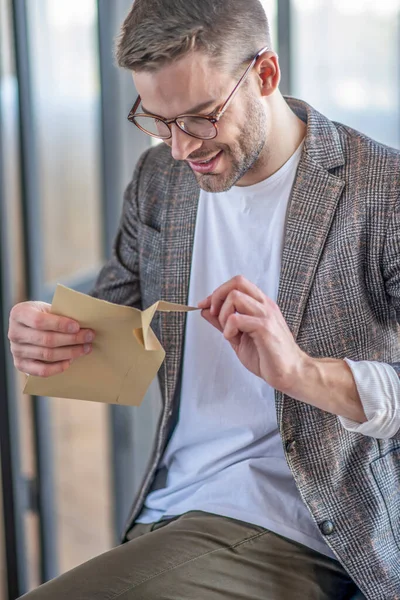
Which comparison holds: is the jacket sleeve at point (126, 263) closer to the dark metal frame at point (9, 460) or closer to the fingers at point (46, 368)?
the fingers at point (46, 368)

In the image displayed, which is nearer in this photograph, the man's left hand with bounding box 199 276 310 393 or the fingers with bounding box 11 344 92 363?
the man's left hand with bounding box 199 276 310 393

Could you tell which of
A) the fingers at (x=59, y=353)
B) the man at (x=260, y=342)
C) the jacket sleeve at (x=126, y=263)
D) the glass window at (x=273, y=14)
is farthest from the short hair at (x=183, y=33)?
the glass window at (x=273, y=14)

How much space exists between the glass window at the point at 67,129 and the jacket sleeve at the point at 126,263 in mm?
773

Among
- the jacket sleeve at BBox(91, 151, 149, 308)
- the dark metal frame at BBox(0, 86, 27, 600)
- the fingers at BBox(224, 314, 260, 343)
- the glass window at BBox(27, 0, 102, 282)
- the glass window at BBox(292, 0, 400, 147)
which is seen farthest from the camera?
the glass window at BBox(27, 0, 102, 282)

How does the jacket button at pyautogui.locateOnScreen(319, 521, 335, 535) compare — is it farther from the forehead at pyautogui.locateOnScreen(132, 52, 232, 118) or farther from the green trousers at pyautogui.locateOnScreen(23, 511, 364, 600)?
the forehead at pyautogui.locateOnScreen(132, 52, 232, 118)

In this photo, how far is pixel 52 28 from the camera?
2.39m

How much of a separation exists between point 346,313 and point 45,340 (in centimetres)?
50

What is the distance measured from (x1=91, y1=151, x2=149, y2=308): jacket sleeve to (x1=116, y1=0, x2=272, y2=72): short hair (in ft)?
1.13

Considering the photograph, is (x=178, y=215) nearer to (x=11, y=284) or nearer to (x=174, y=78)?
(x=174, y=78)

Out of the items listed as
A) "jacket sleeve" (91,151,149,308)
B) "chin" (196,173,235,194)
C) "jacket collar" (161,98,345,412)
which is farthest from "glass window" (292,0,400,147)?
"chin" (196,173,235,194)

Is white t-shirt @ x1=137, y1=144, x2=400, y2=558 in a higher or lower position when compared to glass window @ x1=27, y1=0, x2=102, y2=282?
lower

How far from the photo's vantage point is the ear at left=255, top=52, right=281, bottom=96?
1.40 m

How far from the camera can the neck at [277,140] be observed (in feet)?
4.76

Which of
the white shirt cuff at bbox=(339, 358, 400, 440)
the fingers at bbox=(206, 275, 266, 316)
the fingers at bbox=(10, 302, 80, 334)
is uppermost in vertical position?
the fingers at bbox=(206, 275, 266, 316)
